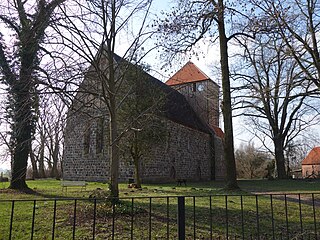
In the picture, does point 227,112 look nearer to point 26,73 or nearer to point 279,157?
point 26,73

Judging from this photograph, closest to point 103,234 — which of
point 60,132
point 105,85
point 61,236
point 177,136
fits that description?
point 61,236

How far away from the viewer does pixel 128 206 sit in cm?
737

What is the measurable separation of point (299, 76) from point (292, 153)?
74.2 feet

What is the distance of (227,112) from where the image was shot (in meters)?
13.6

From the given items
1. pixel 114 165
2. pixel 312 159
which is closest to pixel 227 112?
pixel 114 165

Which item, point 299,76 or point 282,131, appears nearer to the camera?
point 299,76

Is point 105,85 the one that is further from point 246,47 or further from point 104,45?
point 246,47

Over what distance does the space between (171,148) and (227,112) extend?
1096cm

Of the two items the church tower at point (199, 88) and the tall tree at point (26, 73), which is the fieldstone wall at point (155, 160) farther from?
Result: the tall tree at point (26, 73)

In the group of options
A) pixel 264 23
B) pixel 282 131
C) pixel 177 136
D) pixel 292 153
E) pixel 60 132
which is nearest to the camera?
pixel 60 132

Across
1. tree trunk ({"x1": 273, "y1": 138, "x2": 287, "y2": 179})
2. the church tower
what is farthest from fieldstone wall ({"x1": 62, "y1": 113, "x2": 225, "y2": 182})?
tree trunk ({"x1": 273, "y1": 138, "x2": 287, "y2": 179})

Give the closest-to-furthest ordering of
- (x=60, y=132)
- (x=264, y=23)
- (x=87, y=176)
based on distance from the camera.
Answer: (x=60, y=132), (x=264, y=23), (x=87, y=176)

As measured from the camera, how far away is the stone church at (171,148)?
57.4 ft

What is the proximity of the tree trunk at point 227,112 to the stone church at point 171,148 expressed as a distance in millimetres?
1711
